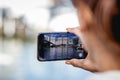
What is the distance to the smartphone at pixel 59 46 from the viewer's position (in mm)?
772

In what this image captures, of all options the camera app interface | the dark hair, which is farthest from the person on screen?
the camera app interface

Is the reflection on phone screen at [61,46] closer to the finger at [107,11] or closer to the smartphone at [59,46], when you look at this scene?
the smartphone at [59,46]

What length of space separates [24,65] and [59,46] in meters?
0.12

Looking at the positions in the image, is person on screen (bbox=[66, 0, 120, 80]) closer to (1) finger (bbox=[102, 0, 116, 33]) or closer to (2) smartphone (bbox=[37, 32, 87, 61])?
(1) finger (bbox=[102, 0, 116, 33])

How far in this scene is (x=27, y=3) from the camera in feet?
2.58

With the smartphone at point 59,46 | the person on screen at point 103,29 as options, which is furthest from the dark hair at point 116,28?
the smartphone at point 59,46

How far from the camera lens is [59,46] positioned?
78 cm

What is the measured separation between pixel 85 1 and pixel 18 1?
441mm

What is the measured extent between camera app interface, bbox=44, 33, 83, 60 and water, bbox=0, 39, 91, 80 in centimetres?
5

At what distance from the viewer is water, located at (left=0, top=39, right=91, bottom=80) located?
2.56 feet

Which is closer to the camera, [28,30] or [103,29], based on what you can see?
[103,29]

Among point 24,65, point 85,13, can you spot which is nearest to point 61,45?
point 24,65

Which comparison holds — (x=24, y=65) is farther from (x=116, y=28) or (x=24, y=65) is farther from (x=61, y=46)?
(x=116, y=28)

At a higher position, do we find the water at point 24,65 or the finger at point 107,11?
the finger at point 107,11
